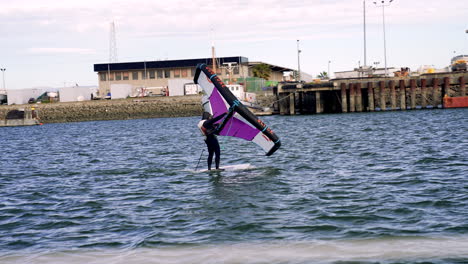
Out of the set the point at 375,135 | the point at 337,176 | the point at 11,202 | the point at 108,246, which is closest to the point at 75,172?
the point at 11,202

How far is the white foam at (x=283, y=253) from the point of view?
852cm

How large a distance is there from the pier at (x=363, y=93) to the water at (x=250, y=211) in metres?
41.1

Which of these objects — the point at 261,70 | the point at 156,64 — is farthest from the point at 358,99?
the point at 156,64

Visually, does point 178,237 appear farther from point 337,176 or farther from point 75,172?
point 75,172

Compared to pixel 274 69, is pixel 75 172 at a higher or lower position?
lower

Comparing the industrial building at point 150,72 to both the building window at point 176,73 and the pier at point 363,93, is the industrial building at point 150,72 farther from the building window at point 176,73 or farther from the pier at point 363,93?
the pier at point 363,93

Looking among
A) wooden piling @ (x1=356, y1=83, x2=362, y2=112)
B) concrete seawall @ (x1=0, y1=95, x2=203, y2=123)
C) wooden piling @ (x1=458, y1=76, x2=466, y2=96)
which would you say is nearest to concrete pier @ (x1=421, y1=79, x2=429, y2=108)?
wooden piling @ (x1=458, y1=76, x2=466, y2=96)

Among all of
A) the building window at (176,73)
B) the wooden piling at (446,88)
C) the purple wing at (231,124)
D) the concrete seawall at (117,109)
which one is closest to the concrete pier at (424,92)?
the wooden piling at (446,88)

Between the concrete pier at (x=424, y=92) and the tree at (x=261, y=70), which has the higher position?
the tree at (x=261, y=70)

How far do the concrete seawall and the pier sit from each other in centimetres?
1983

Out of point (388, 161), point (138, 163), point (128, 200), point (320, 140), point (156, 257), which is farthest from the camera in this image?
point (320, 140)

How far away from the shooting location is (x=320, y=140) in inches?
1150

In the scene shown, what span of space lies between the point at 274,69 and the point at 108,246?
120m

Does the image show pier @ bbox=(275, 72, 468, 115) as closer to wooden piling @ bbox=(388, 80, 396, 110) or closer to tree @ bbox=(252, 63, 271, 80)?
wooden piling @ bbox=(388, 80, 396, 110)
